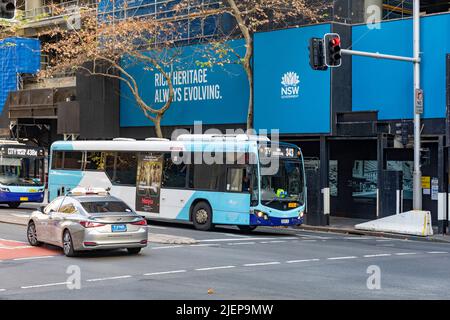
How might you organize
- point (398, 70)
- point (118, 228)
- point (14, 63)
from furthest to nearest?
point (14, 63) → point (398, 70) → point (118, 228)

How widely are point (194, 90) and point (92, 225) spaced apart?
826 inches

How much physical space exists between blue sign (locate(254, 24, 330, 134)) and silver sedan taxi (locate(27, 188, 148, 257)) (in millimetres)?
14248

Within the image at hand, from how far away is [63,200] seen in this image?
62.2 feet

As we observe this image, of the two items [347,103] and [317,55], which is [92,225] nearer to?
[317,55]

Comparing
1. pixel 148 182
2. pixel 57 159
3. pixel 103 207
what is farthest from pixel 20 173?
pixel 103 207

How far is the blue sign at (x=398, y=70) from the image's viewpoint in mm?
27594

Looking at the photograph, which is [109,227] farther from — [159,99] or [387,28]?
[159,99]

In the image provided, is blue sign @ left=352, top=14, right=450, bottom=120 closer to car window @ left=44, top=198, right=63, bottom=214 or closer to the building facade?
the building facade

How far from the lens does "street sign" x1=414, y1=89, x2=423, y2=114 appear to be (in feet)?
84.1

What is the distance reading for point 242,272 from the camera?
1522cm

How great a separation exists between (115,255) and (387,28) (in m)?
16.8

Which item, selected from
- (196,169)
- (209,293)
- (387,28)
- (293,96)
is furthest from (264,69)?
(209,293)

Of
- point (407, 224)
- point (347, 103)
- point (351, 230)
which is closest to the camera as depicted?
point (407, 224)

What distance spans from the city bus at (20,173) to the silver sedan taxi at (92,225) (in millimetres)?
16704
